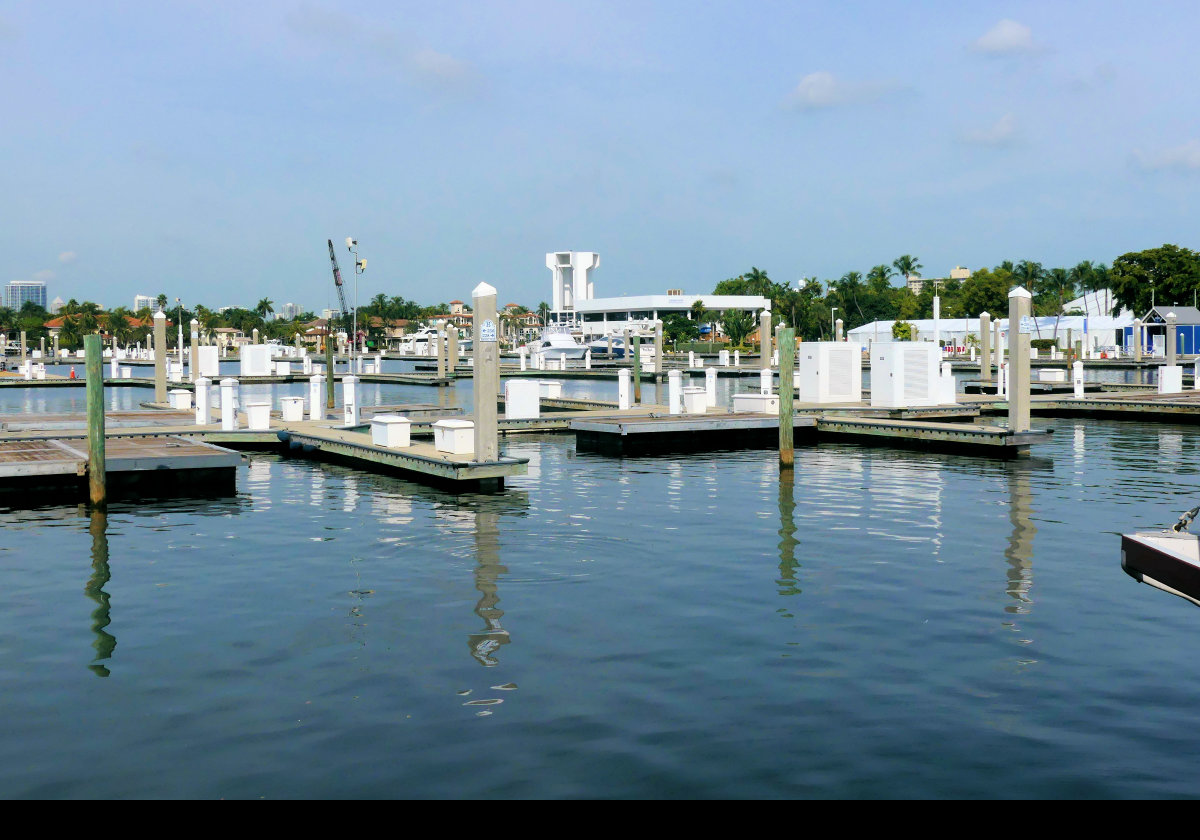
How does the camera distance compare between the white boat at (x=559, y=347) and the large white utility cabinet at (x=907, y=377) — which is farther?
the white boat at (x=559, y=347)

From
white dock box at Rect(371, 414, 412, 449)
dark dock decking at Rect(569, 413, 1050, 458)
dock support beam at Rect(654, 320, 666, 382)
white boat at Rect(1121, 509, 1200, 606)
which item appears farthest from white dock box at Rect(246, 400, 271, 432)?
dock support beam at Rect(654, 320, 666, 382)

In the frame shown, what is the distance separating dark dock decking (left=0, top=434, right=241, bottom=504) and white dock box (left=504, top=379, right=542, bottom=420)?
11.2 metres

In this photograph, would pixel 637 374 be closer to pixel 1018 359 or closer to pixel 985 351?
pixel 985 351

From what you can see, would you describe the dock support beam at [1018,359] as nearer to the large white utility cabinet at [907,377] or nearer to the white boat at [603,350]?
the large white utility cabinet at [907,377]

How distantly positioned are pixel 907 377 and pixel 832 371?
2.42 metres

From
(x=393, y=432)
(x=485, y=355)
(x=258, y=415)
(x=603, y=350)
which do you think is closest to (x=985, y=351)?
(x=258, y=415)

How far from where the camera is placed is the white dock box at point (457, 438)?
71.8ft

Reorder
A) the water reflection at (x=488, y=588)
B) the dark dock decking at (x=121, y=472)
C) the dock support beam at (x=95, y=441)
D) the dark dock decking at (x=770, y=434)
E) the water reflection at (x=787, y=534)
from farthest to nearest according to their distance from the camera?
the dark dock decking at (x=770, y=434) → the dark dock decking at (x=121, y=472) → the dock support beam at (x=95, y=441) → the water reflection at (x=787, y=534) → the water reflection at (x=488, y=588)

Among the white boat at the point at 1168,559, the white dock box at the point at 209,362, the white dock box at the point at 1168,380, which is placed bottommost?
the white boat at the point at 1168,559

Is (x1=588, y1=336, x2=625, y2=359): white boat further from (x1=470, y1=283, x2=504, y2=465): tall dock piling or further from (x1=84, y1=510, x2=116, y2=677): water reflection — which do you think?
(x1=84, y1=510, x2=116, y2=677): water reflection

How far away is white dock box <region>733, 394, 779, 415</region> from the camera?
32344mm

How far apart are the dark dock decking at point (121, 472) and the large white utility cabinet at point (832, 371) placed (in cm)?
1934

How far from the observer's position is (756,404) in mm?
33188

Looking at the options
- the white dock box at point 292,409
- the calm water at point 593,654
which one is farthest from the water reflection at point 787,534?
the white dock box at point 292,409
